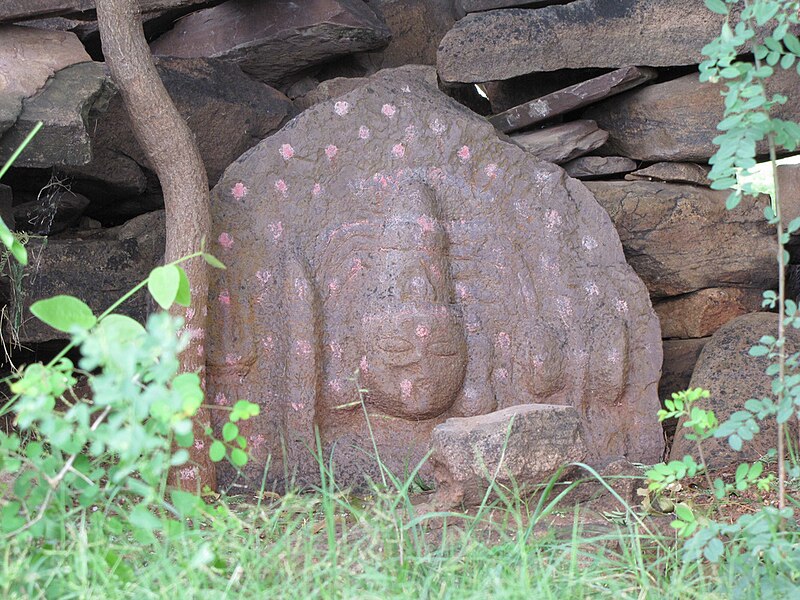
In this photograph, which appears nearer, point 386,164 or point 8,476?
point 8,476

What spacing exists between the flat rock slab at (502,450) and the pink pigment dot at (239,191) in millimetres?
1084

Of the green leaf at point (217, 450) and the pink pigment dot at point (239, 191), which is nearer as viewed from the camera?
the green leaf at point (217, 450)

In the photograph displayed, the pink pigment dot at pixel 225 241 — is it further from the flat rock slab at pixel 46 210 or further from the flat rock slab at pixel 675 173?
the flat rock slab at pixel 675 173

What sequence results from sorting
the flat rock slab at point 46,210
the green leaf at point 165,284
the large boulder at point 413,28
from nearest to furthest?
the green leaf at point 165,284, the flat rock slab at point 46,210, the large boulder at point 413,28

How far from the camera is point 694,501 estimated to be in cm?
303

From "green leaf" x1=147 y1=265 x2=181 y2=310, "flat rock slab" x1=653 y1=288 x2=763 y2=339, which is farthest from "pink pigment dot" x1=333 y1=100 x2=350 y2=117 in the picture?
"green leaf" x1=147 y1=265 x2=181 y2=310

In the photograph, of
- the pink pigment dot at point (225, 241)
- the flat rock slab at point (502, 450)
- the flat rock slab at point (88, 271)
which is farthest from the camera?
the flat rock slab at point (88, 271)

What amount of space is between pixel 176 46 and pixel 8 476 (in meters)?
2.19

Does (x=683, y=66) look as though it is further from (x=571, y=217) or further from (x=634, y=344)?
(x=634, y=344)

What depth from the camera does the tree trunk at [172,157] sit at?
2.90 m

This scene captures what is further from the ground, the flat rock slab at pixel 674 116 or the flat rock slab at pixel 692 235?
the flat rock slab at pixel 674 116

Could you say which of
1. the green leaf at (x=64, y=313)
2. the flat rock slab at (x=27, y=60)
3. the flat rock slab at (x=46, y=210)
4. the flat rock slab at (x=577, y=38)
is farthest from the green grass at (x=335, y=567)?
the flat rock slab at (x=577, y=38)

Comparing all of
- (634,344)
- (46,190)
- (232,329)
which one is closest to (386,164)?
(232,329)

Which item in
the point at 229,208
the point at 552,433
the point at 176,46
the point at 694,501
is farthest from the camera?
the point at 176,46
